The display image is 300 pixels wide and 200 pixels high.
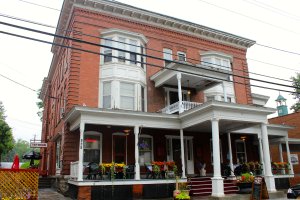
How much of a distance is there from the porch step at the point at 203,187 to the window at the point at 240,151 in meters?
6.85

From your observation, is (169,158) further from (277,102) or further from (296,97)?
(296,97)

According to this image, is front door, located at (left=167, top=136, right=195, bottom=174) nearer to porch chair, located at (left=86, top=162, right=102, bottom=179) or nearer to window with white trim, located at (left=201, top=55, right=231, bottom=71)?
porch chair, located at (left=86, top=162, right=102, bottom=179)

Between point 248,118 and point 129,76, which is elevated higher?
point 129,76

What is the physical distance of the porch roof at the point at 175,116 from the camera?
607 inches

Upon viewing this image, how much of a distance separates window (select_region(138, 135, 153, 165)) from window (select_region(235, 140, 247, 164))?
8.16 metres

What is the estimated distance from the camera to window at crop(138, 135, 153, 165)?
62.8ft

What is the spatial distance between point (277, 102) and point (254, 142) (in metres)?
14.9

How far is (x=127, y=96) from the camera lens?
64.0 ft

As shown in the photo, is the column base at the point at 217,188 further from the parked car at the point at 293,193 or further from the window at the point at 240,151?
the window at the point at 240,151

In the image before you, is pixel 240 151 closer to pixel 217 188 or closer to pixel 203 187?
pixel 203 187

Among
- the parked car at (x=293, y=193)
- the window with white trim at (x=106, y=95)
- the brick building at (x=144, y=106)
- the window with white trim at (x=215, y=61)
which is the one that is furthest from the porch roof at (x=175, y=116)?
the window with white trim at (x=215, y=61)

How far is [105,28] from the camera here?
67.0 ft

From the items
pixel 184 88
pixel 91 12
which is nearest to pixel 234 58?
pixel 184 88

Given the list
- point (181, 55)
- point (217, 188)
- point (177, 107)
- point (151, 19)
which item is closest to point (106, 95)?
point (177, 107)
